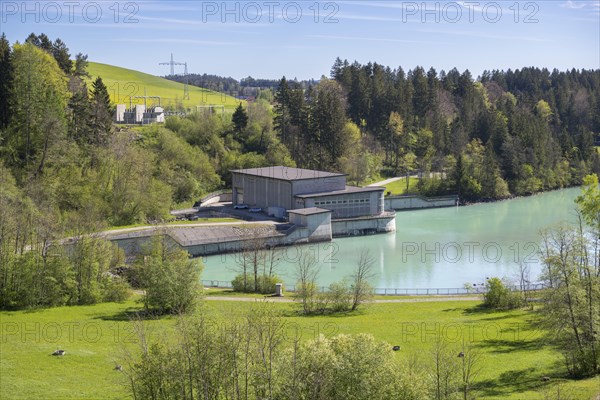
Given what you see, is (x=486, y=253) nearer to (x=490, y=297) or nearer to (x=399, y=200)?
(x=490, y=297)

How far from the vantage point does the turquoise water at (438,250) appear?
3684 cm

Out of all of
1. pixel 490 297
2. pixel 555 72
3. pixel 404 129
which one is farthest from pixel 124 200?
pixel 555 72

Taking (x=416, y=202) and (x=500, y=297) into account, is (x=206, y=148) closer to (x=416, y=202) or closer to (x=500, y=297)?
(x=416, y=202)

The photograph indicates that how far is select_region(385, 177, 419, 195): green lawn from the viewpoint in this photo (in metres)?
64.0

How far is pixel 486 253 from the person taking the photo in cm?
4228

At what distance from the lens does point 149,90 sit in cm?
10331

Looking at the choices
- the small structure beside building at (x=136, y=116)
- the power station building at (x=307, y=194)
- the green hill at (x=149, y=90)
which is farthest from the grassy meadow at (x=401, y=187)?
the green hill at (x=149, y=90)

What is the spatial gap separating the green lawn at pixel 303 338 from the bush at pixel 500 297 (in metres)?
0.76

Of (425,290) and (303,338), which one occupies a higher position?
(425,290)

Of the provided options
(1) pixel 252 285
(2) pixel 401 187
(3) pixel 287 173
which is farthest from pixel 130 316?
(2) pixel 401 187

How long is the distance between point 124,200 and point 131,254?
8.54m

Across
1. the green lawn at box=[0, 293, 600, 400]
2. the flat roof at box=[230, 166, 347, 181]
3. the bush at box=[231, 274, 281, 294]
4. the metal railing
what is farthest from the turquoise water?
the green lawn at box=[0, 293, 600, 400]

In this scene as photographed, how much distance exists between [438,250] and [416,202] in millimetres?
19349

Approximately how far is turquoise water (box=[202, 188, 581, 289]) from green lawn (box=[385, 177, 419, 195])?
12.1ft
